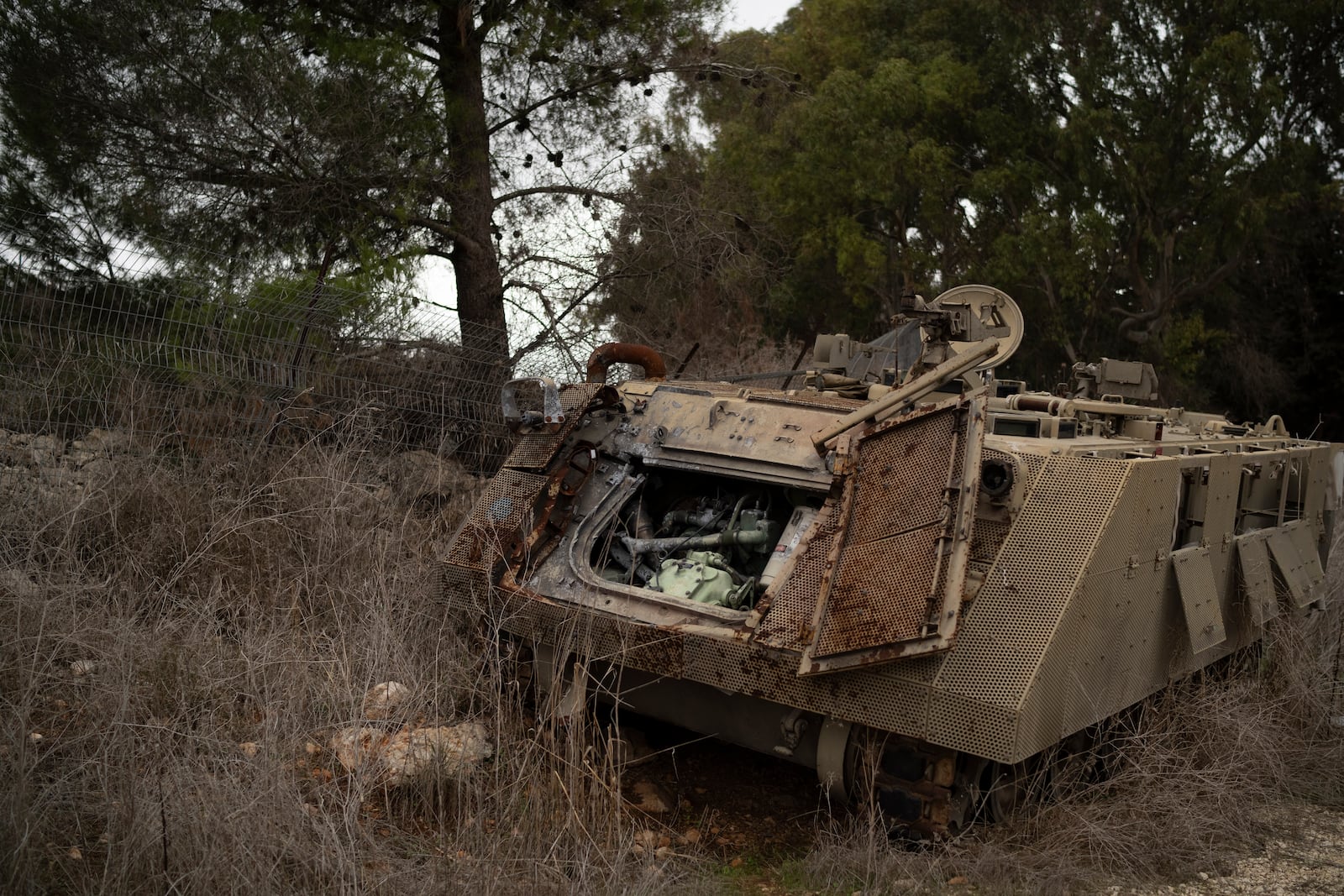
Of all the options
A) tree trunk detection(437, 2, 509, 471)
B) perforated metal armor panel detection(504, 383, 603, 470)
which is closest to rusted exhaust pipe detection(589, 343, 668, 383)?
perforated metal armor panel detection(504, 383, 603, 470)

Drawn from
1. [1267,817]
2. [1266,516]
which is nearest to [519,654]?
[1267,817]

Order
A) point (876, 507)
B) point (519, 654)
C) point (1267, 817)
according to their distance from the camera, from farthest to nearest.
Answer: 1. point (519, 654)
2. point (1267, 817)
3. point (876, 507)

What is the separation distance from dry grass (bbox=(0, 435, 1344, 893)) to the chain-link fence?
40cm

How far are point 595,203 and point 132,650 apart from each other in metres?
7.28

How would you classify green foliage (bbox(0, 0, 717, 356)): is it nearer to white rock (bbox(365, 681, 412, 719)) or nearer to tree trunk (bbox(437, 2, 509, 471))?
tree trunk (bbox(437, 2, 509, 471))

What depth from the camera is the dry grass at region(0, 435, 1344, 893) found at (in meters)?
3.49

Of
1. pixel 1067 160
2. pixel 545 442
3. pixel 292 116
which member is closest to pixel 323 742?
pixel 545 442

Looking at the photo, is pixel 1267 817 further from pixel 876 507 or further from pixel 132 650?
pixel 132 650

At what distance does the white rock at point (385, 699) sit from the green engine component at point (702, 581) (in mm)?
1108

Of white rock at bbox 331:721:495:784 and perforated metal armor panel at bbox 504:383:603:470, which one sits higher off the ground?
perforated metal armor panel at bbox 504:383:603:470

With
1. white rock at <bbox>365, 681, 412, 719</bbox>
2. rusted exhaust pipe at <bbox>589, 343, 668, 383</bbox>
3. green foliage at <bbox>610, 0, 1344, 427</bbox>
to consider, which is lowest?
white rock at <bbox>365, 681, 412, 719</bbox>

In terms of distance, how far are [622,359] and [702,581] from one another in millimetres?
1581

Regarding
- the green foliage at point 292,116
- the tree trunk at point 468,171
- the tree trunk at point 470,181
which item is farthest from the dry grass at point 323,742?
the tree trunk at point 468,171

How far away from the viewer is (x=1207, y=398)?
2122 cm
